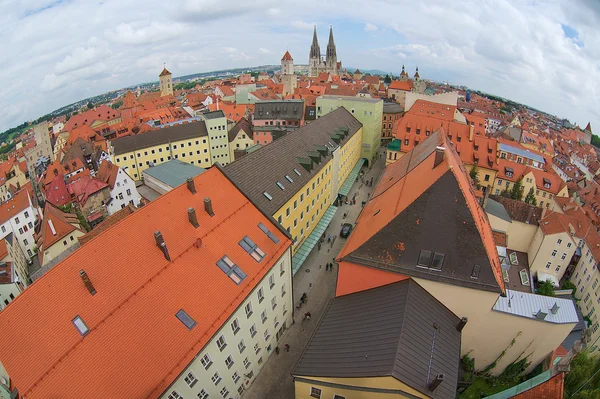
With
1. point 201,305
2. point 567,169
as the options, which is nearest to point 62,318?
point 201,305

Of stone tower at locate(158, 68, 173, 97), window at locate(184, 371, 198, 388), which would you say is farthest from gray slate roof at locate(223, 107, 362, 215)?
stone tower at locate(158, 68, 173, 97)

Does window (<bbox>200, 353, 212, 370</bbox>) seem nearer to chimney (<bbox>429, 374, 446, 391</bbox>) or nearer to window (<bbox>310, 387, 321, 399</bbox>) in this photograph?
window (<bbox>310, 387, 321, 399</bbox>)

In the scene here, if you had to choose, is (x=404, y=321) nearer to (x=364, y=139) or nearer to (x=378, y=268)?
(x=378, y=268)

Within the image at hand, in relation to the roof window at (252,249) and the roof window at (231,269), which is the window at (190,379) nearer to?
the roof window at (231,269)

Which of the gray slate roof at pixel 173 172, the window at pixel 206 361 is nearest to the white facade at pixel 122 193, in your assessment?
the gray slate roof at pixel 173 172

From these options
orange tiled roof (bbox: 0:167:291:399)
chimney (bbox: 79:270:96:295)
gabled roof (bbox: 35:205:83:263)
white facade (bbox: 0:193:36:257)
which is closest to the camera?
orange tiled roof (bbox: 0:167:291:399)

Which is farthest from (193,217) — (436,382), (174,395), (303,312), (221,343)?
(436,382)
